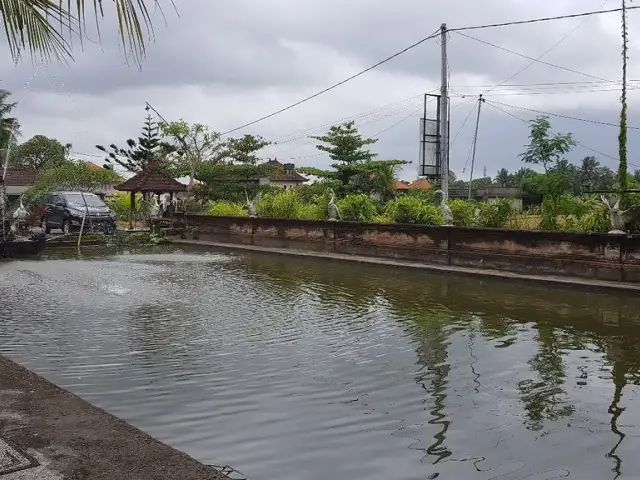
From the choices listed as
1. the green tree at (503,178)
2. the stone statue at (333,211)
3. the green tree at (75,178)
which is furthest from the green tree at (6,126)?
the green tree at (503,178)

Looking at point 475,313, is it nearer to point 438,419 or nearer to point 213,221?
point 438,419

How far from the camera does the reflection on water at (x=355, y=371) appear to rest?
395 cm

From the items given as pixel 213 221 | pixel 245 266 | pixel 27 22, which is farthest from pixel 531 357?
pixel 213 221

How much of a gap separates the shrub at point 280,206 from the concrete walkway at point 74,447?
55.3ft

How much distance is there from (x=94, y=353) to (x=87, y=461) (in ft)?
11.5

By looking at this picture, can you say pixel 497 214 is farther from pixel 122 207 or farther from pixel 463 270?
pixel 122 207

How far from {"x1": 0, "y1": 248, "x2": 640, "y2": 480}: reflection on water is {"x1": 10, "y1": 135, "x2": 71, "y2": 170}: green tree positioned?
46098 mm

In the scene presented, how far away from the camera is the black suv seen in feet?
76.4

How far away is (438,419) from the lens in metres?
4.57

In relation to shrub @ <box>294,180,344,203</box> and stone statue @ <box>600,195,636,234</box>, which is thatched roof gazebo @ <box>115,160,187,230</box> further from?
stone statue @ <box>600,195,636,234</box>

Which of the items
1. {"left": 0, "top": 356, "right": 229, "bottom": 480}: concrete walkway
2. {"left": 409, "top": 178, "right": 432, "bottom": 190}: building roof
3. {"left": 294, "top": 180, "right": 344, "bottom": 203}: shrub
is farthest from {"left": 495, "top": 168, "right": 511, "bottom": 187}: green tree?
{"left": 0, "top": 356, "right": 229, "bottom": 480}: concrete walkway

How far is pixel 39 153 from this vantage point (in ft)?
177

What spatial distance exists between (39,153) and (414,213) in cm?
4668

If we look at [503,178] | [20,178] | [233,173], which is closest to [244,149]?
[233,173]
